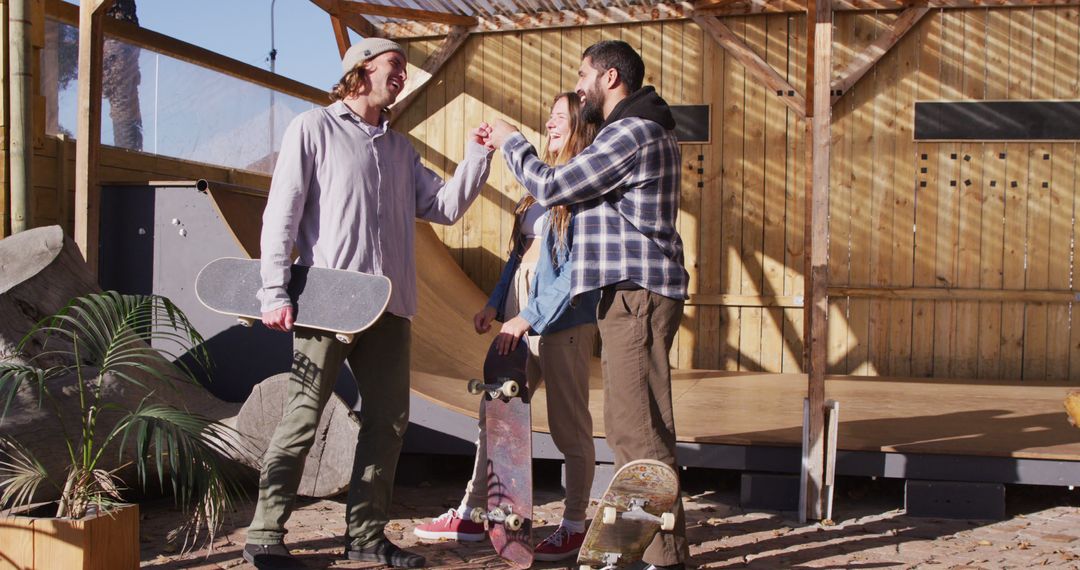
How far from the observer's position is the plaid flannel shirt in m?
2.72

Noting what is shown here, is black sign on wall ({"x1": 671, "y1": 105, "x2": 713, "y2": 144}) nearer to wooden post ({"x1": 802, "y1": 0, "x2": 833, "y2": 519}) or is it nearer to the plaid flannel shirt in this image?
wooden post ({"x1": 802, "y1": 0, "x2": 833, "y2": 519})

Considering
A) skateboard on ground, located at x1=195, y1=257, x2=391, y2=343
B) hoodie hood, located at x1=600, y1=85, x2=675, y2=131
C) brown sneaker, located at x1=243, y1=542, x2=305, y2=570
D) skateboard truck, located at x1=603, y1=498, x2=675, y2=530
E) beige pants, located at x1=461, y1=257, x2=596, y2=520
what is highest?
hoodie hood, located at x1=600, y1=85, x2=675, y2=131

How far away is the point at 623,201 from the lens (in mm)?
2779

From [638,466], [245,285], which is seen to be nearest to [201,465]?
[245,285]

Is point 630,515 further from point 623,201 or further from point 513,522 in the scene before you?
point 623,201

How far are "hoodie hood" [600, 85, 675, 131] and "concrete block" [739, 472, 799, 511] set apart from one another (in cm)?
187

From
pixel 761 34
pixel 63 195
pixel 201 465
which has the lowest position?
pixel 201 465

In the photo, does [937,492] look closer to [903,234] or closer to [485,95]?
[903,234]

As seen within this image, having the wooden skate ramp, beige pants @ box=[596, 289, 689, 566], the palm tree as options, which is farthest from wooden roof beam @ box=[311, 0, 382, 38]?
beige pants @ box=[596, 289, 689, 566]

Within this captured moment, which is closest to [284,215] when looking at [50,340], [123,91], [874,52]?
[50,340]

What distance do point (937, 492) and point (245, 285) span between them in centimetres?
278

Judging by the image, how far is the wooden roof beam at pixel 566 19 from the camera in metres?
7.34

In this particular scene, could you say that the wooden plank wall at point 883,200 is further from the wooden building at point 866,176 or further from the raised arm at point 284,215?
the raised arm at point 284,215

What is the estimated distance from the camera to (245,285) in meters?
3.03
